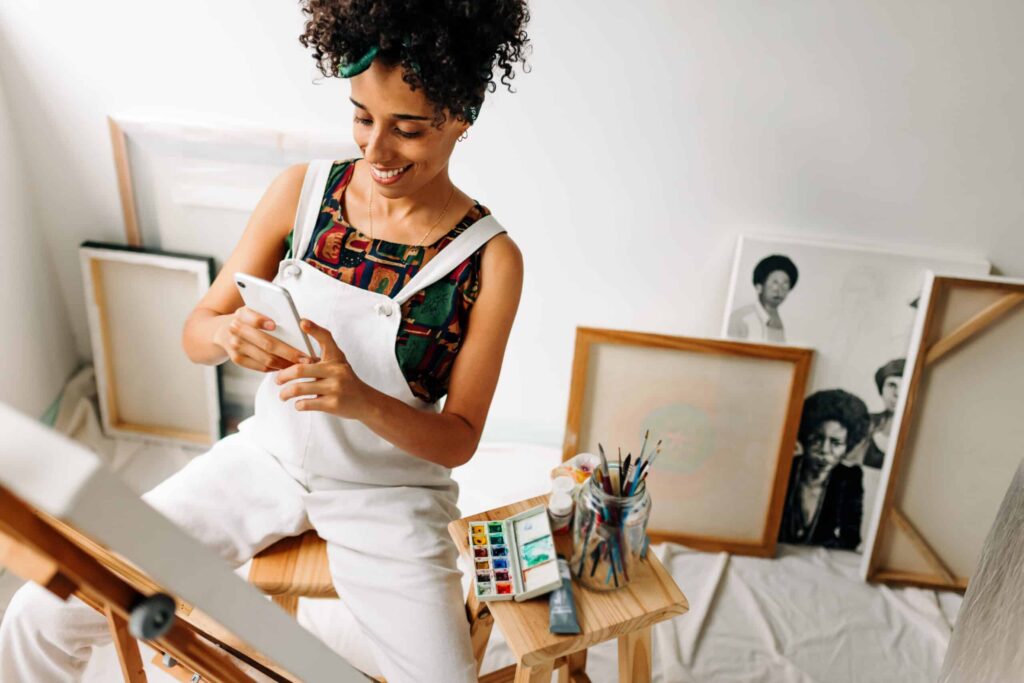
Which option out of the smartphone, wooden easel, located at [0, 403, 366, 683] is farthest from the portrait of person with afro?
wooden easel, located at [0, 403, 366, 683]

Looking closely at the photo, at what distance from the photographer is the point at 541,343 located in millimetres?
2084

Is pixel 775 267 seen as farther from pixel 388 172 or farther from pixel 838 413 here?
pixel 388 172

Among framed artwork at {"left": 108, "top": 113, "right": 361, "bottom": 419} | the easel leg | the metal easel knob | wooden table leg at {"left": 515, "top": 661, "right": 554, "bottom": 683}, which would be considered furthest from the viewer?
framed artwork at {"left": 108, "top": 113, "right": 361, "bottom": 419}

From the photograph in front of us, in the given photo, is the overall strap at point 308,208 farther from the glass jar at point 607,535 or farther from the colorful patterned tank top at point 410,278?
the glass jar at point 607,535

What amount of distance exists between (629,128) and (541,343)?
58 centimetres

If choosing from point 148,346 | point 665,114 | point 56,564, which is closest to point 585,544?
point 56,564

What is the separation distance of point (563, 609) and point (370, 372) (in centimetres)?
45

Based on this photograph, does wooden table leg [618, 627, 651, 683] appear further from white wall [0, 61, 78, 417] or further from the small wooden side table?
white wall [0, 61, 78, 417]

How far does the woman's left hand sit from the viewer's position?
3.43 feet

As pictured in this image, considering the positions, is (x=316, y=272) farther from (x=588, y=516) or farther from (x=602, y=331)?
(x=602, y=331)

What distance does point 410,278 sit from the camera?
1233 millimetres

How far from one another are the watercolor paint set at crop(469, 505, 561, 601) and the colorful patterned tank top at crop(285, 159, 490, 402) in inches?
9.9

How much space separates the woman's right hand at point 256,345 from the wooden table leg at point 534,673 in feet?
1.68

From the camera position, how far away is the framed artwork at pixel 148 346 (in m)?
2.00
